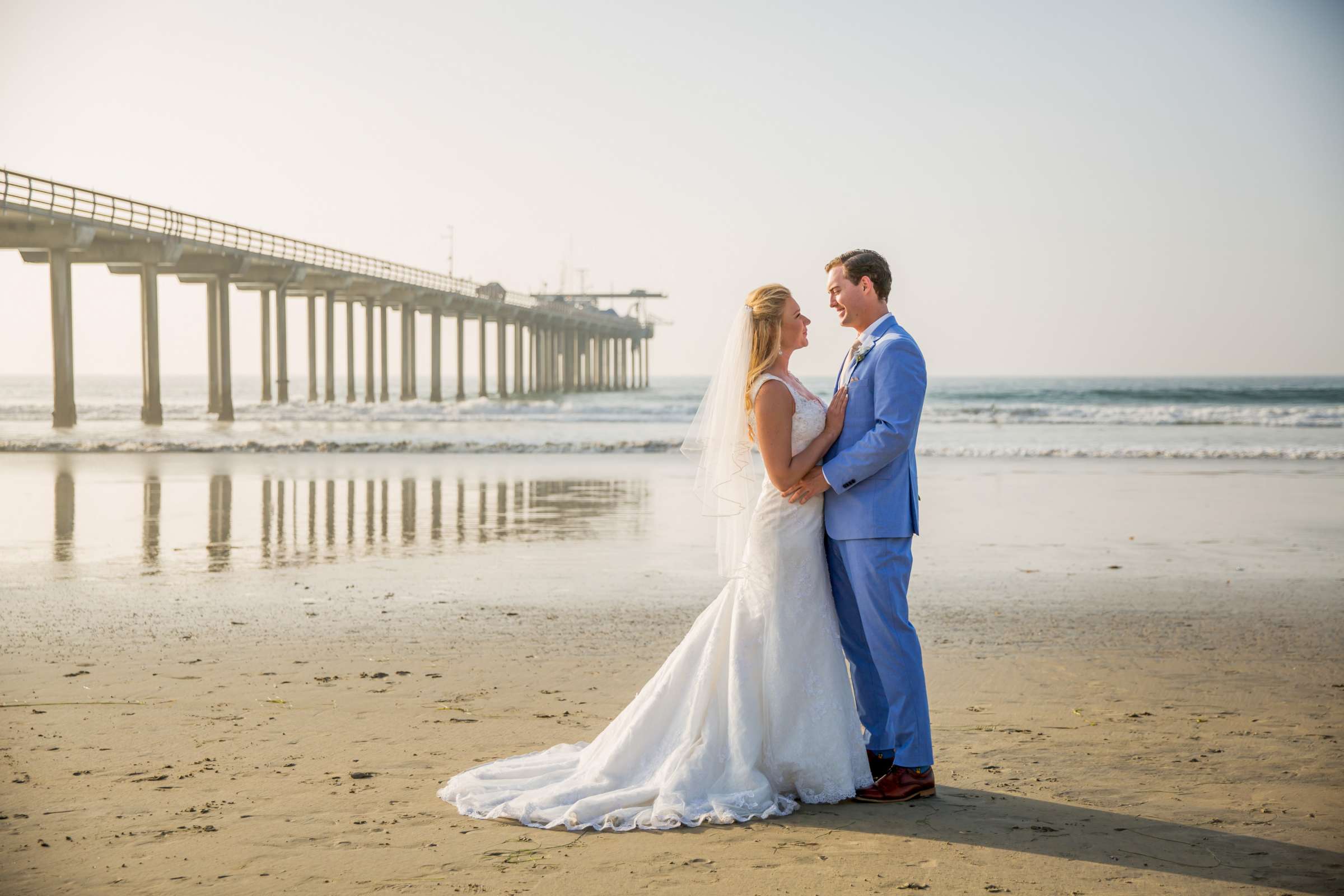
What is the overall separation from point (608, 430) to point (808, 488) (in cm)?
2334

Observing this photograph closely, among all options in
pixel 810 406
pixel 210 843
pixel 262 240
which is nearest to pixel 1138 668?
pixel 810 406

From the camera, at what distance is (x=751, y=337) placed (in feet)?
12.1

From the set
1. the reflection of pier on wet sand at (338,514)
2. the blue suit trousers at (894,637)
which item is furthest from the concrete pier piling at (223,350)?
the blue suit trousers at (894,637)

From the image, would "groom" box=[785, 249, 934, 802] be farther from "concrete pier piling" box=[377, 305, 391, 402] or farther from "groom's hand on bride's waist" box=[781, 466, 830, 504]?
"concrete pier piling" box=[377, 305, 391, 402]

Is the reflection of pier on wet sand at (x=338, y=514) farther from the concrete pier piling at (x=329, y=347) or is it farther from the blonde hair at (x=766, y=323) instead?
the concrete pier piling at (x=329, y=347)

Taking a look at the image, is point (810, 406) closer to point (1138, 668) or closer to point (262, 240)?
point (1138, 668)

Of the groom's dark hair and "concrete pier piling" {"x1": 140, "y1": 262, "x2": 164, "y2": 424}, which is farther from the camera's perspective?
"concrete pier piling" {"x1": 140, "y1": 262, "x2": 164, "y2": 424}

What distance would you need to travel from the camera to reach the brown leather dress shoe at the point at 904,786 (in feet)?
11.3

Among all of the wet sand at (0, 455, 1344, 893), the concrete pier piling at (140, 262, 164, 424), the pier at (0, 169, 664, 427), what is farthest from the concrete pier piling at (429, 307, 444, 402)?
the wet sand at (0, 455, 1344, 893)

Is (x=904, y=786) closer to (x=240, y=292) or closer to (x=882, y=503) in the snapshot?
(x=882, y=503)

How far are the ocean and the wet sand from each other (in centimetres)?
1050

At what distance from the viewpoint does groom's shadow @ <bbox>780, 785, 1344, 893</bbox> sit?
2.86 meters

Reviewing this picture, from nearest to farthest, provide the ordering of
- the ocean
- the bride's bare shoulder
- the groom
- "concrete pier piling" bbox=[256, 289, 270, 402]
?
the groom
the bride's bare shoulder
the ocean
"concrete pier piling" bbox=[256, 289, 270, 402]

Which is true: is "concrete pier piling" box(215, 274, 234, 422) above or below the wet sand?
above
